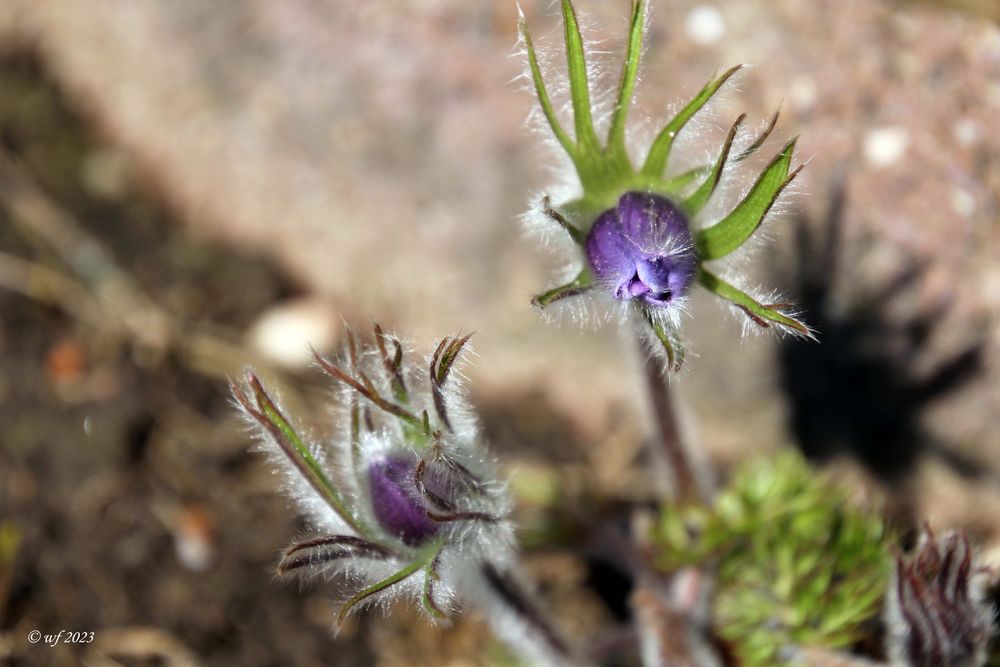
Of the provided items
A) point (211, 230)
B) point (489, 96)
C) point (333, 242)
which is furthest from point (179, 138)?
point (489, 96)

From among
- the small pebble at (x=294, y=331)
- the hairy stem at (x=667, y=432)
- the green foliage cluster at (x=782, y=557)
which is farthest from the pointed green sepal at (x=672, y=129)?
the small pebble at (x=294, y=331)

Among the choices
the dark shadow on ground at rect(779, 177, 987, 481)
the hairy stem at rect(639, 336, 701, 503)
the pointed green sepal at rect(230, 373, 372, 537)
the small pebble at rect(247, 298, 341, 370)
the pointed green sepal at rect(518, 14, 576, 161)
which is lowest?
the pointed green sepal at rect(230, 373, 372, 537)

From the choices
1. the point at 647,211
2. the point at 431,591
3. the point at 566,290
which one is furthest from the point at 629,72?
the point at 431,591

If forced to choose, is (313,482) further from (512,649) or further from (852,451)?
(852,451)

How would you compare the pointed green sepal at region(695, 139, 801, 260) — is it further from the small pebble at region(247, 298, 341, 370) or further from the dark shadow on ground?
the small pebble at region(247, 298, 341, 370)

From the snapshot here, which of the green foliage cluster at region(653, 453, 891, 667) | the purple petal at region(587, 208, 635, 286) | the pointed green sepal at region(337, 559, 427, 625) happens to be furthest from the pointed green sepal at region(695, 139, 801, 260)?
the green foliage cluster at region(653, 453, 891, 667)

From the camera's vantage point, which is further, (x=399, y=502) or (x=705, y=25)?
(x=705, y=25)

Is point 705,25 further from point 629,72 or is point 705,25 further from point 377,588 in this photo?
point 377,588
